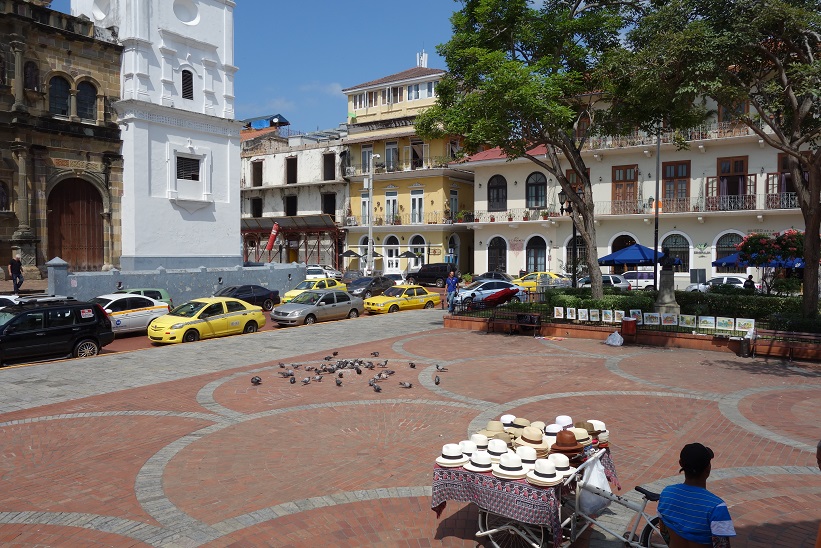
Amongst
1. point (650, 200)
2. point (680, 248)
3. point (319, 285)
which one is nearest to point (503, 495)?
point (319, 285)

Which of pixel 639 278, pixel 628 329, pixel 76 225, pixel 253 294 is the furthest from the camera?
pixel 639 278

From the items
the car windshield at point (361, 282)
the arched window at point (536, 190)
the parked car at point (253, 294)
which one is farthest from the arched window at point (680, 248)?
the parked car at point (253, 294)

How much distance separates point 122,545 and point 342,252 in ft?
153

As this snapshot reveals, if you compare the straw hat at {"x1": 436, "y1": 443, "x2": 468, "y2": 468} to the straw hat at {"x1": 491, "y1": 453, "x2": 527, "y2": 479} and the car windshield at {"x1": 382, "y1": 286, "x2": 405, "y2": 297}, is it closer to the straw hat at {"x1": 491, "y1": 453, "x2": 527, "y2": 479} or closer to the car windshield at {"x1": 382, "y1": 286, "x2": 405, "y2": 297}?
the straw hat at {"x1": 491, "y1": 453, "x2": 527, "y2": 479}

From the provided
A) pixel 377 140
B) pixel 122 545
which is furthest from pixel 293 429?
pixel 377 140

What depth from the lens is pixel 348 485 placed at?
716cm

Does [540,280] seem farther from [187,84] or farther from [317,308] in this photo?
[187,84]

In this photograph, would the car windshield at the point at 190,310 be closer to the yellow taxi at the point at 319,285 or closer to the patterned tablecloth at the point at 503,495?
the yellow taxi at the point at 319,285

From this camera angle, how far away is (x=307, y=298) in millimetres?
23859

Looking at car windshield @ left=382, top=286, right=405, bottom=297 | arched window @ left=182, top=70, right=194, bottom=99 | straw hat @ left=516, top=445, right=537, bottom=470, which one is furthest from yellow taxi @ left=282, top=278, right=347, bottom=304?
straw hat @ left=516, top=445, right=537, bottom=470

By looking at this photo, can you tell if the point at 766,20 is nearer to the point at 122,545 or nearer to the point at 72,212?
the point at 122,545

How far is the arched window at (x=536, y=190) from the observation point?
140 ft

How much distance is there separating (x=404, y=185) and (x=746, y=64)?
34.7 meters

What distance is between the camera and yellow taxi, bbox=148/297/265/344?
18500 mm
